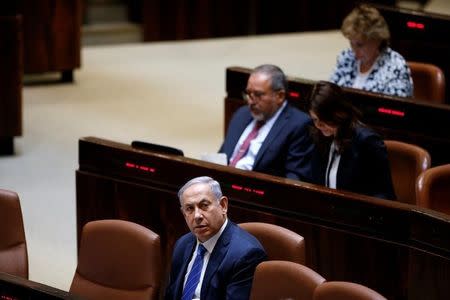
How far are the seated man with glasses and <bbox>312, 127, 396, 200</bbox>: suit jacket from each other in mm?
407

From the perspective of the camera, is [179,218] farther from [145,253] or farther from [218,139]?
[218,139]

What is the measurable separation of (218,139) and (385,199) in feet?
11.4

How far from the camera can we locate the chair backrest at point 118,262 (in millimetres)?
4812

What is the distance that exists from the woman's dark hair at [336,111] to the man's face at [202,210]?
1.00m

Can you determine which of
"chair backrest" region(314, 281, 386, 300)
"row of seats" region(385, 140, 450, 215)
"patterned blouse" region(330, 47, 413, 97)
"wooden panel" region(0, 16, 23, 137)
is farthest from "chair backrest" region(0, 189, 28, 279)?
"wooden panel" region(0, 16, 23, 137)

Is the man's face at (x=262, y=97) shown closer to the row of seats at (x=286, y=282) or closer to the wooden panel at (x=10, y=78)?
the row of seats at (x=286, y=282)

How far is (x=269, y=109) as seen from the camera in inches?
240

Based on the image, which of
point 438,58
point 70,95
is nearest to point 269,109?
point 438,58

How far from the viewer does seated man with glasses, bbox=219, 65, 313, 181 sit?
5973 mm

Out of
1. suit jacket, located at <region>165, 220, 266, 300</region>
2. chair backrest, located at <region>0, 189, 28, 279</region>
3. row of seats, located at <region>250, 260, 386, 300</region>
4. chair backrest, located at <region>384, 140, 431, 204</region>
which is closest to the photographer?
row of seats, located at <region>250, 260, 386, 300</region>

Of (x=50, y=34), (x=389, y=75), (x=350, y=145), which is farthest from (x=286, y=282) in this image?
(x=50, y=34)

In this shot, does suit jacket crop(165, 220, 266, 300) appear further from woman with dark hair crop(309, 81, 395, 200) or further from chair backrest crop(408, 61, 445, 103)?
chair backrest crop(408, 61, 445, 103)

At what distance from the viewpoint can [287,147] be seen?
6.03 metres

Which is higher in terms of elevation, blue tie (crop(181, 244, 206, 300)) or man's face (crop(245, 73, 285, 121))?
man's face (crop(245, 73, 285, 121))
